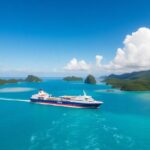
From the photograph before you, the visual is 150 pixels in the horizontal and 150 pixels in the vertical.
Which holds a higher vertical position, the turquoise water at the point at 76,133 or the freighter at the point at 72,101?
the freighter at the point at 72,101

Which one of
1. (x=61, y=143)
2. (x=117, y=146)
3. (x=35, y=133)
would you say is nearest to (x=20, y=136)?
(x=35, y=133)

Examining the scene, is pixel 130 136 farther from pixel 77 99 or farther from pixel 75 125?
pixel 77 99

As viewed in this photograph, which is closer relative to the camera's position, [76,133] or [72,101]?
[76,133]

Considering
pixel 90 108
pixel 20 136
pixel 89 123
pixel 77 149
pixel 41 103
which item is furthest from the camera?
pixel 41 103

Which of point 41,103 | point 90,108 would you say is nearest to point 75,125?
point 90,108

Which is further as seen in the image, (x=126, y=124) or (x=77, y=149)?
(x=126, y=124)

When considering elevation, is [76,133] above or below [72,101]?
below

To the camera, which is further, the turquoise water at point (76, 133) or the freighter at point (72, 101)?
the freighter at point (72, 101)

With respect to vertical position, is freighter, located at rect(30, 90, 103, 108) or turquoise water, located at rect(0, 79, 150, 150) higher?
freighter, located at rect(30, 90, 103, 108)

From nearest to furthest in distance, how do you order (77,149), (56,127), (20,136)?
(77,149) < (20,136) < (56,127)

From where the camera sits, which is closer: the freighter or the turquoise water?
the turquoise water
